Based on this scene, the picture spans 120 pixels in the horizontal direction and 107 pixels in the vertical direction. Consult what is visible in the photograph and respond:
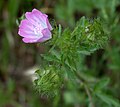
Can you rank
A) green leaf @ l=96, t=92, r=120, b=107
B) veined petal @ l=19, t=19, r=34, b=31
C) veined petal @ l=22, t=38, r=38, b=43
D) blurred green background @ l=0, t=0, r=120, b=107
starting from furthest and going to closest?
1. blurred green background @ l=0, t=0, r=120, b=107
2. green leaf @ l=96, t=92, r=120, b=107
3. veined petal @ l=19, t=19, r=34, b=31
4. veined petal @ l=22, t=38, r=38, b=43

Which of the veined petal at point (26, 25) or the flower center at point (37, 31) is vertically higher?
the veined petal at point (26, 25)

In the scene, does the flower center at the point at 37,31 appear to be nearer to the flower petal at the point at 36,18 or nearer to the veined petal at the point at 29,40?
the flower petal at the point at 36,18

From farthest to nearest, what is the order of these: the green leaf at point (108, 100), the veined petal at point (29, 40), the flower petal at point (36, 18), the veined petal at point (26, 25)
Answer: the green leaf at point (108, 100) < the veined petal at point (26, 25) < the flower petal at point (36, 18) < the veined petal at point (29, 40)

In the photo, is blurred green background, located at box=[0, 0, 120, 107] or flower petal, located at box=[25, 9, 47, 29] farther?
blurred green background, located at box=[0, 0, 120, 107]

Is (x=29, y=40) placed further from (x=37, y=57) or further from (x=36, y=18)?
(x=37, y=57)

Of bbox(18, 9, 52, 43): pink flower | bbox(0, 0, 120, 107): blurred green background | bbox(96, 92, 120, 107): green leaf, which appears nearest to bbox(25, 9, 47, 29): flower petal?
bbox(18, 9, 52, 43): pink flower

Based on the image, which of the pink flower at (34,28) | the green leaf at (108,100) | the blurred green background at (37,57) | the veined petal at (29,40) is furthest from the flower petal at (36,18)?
the blurred green background at (37,57)

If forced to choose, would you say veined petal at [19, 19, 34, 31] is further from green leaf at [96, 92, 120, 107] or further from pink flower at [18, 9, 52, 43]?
green leaf at [96, 92, 120, 107]

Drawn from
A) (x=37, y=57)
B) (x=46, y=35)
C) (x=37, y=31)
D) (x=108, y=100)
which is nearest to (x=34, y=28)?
(x=37, y=31)
